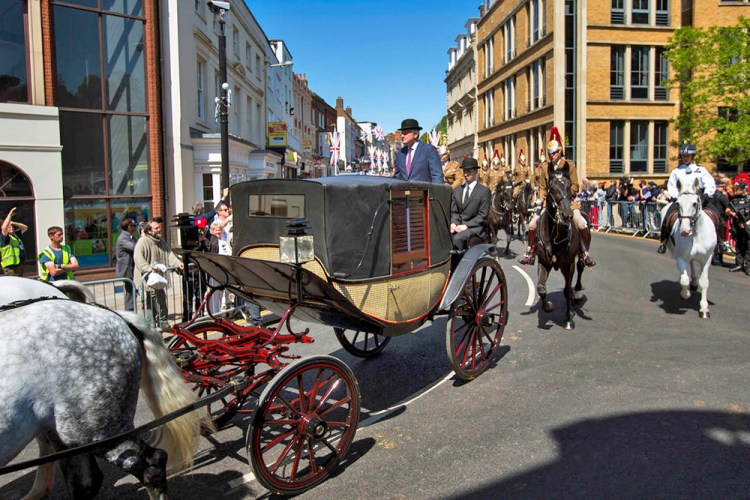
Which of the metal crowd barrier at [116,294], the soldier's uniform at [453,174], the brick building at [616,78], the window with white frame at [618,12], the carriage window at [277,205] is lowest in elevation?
the metal crowd barrier at [116,294]

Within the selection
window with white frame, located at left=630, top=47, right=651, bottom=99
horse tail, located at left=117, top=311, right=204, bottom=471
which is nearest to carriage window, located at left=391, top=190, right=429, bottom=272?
horse tail, located at left=117, top=311, right=204, bottom=471

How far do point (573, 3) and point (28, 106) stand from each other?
31.9 metres

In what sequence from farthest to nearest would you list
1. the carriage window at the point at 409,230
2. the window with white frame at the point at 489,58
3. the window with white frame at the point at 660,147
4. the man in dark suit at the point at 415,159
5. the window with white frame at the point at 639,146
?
1. the window with white frame at the point at 489,58
2. the window with white frame at the point at 660,147
3. the window with white frame at the point at 639,146
4. the man in dark suit at the point at 415,159
5. the carriage window at the point at 409,230

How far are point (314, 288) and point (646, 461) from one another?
2751mm

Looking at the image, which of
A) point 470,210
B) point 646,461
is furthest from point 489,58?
point 646,461

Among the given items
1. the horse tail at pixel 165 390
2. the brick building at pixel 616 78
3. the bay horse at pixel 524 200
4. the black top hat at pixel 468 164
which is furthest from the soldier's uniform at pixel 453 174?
the brick building at pixel 616 78

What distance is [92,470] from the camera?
302 cm

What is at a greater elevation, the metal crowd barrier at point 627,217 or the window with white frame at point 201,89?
the window with white frame at point 201,89

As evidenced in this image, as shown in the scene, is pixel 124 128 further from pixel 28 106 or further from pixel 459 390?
pixel 459 390

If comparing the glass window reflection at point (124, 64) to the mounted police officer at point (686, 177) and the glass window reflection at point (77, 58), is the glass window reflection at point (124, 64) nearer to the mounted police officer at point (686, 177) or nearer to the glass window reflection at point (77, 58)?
the glass window reflection at point (77, 58)

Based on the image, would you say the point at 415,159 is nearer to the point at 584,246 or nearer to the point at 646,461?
the point at 584,246

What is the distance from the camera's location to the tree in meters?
23.1

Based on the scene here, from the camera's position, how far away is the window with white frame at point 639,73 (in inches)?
1374

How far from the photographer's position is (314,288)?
171 inches
